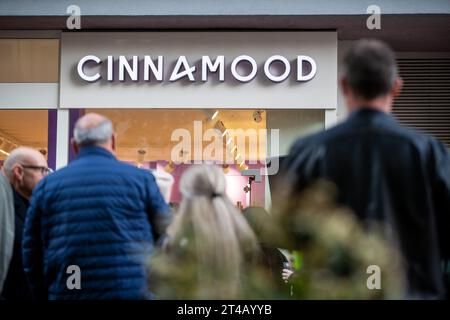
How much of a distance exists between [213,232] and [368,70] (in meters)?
0.62

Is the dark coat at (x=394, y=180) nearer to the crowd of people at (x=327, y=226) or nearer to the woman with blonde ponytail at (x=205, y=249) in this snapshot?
the crowd of people at (x=327, y=226)

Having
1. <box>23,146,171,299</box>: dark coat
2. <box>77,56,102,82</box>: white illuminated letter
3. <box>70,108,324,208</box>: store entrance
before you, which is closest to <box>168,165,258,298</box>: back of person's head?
<box>23,146,171,299</box>: dark coat

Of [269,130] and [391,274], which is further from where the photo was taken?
[269,130]

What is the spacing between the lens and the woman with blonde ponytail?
208 centimetres

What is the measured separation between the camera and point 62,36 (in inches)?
294

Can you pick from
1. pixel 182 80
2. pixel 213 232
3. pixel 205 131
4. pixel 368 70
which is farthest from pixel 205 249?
pixel 182 80

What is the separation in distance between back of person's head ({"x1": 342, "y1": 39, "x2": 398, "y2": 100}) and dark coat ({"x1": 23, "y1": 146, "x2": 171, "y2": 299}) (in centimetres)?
79

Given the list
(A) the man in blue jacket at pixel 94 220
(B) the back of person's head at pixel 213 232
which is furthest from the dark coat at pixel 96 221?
(B) the back of person's head at pixel 213 232

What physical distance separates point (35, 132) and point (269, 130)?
228 centimetres

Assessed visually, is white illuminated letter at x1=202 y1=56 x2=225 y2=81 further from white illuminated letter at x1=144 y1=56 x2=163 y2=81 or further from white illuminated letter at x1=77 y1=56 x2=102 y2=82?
white illuminated letter at x1=77 y1=56 x2=102 y2=82

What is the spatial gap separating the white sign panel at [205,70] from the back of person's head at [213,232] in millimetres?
5071

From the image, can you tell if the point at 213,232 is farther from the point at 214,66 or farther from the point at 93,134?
the point at 214,66
